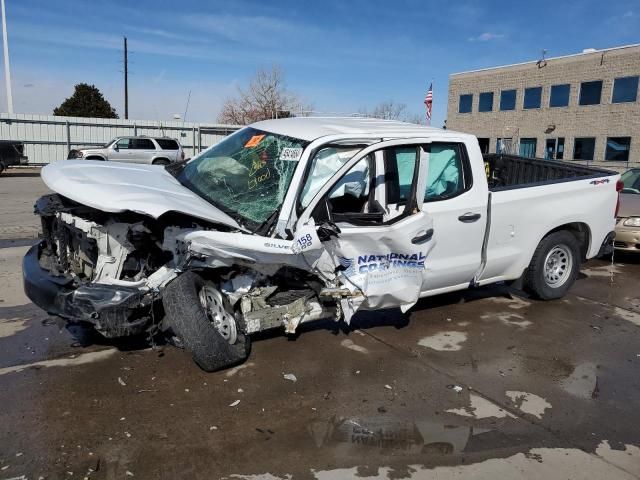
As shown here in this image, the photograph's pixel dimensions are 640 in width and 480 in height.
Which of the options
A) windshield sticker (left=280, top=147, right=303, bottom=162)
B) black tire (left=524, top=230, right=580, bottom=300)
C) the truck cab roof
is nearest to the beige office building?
black tire (left=524, top=230, right=580, bottom=300)

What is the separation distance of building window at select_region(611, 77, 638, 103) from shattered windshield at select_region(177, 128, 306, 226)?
2967 cm

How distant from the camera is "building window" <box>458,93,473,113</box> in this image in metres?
37.6

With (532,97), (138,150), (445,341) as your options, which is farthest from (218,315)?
(532,97)

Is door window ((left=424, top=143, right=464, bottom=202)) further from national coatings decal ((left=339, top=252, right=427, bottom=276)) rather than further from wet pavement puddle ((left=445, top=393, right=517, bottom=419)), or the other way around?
wet pavement puddle ((left=445, top=393, right=517, bottom=419))

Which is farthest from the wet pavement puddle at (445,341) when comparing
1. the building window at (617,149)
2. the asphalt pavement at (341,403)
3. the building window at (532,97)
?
the building window at (532,97)

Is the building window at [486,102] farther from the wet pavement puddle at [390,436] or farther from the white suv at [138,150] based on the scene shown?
the wet pavement puddle at [390,436]

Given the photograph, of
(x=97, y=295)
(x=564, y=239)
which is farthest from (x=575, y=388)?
(x=97, y=295)

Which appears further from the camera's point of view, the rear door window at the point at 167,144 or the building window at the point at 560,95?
the building window at the point at 560,95

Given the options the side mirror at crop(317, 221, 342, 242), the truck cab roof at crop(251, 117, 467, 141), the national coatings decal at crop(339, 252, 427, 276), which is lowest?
the national coatings decal at crop(339, 252, 427, 276)

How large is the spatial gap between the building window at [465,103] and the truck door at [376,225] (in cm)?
3536

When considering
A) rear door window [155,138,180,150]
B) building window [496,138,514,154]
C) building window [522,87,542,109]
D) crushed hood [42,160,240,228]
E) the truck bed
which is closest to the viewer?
crushed hood [42,160,240,228]

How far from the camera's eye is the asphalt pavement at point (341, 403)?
3.11 metres

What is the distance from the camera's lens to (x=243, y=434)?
11.1ft

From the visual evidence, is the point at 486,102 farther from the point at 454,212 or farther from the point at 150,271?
the point at 150,271
